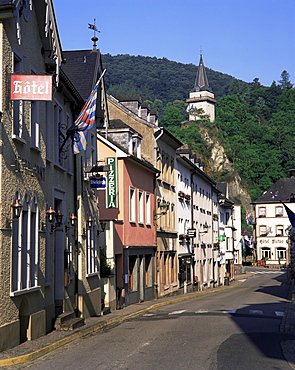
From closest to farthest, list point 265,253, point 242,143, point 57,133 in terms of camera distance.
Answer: point 57,133 → point 265,253 → point 242,143

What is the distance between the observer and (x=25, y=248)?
14.8 meters

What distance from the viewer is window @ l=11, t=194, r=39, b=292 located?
1402 centimetres

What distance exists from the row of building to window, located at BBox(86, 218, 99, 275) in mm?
37

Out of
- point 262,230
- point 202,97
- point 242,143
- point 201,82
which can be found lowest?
point 262,230

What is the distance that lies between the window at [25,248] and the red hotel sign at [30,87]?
102 inches

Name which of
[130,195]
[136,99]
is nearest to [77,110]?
[130,195]

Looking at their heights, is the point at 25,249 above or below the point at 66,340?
above

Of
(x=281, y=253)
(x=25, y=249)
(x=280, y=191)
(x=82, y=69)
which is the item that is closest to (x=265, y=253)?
(x=281, y=253)

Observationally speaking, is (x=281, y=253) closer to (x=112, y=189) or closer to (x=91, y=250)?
(x=112, y=189)

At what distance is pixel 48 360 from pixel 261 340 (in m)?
5.35

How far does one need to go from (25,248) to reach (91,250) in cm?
810

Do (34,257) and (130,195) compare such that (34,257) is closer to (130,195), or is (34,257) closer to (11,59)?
(11,59)

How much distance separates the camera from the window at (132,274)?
100ft

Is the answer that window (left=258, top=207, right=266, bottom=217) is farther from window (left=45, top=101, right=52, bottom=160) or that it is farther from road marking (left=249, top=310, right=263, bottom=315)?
window (left=45, top=101, right=52, bottom=160)
